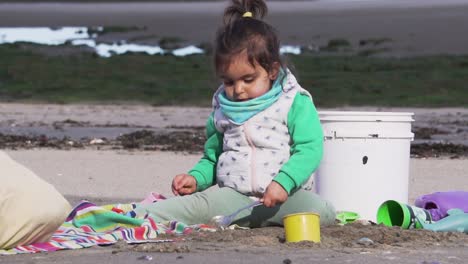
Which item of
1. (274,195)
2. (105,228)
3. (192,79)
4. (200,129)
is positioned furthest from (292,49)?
(274,195)

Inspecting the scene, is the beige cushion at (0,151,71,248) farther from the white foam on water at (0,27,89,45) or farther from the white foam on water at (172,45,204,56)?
the white foam on water at (0,27,89,45)

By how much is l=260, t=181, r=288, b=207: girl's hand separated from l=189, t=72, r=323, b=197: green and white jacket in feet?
0.69

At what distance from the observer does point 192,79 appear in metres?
21.9

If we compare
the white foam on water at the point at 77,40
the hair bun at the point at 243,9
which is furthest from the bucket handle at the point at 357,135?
the white foam on water at the point at 77,40

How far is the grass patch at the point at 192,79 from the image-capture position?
63.8 feet

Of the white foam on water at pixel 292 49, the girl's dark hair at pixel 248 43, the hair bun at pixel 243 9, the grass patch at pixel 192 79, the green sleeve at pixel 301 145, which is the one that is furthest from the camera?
the white foam on water at pixel 292 49

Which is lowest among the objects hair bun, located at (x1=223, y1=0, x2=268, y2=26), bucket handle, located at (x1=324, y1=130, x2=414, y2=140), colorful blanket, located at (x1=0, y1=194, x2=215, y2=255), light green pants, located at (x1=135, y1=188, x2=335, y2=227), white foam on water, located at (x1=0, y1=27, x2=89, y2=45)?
colorful blanket, located at (x1=0, y1=194, x2=215, y2=255)

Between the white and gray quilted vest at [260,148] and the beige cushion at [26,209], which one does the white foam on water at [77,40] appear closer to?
the white and gray quilted vest at [260,148]

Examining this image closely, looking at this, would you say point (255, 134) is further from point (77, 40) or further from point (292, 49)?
point (77, 40)

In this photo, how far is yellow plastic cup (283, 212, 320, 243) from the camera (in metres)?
5.04

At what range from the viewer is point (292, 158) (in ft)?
18.0

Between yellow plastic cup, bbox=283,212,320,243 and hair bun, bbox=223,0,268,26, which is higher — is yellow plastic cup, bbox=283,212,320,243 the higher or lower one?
the lower one

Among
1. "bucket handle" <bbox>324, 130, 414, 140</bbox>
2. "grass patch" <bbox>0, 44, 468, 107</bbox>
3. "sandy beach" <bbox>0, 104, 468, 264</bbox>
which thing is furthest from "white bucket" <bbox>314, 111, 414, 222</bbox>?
"grass patch" <bbox>0, 44, 468, 107</bbox>

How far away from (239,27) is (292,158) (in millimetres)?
733
